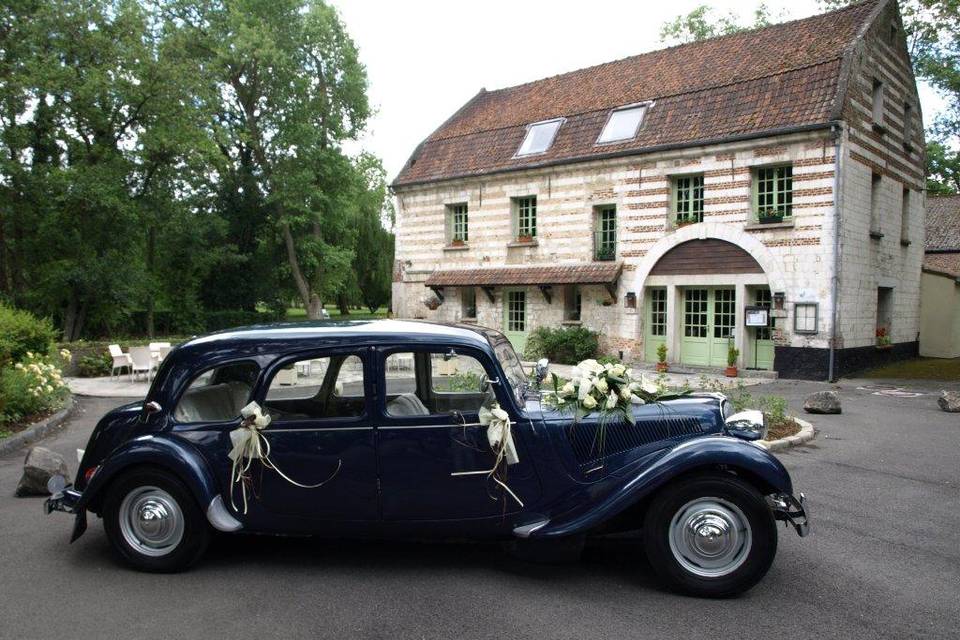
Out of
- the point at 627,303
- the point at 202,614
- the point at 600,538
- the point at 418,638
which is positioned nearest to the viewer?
the point at 418,638

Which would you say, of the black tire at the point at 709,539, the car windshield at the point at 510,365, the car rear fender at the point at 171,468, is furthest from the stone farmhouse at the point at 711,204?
the car rear fender at the point at 171,468

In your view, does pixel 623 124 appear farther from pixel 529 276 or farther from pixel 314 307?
pixel 314 307

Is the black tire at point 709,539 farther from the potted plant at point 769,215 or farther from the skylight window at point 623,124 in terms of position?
the skylight window at point 623,124

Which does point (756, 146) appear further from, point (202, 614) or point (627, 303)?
→ point (202, 614)

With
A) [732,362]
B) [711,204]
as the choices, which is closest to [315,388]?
[732,362]

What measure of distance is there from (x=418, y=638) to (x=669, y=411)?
214cm

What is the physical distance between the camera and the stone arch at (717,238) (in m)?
17.4

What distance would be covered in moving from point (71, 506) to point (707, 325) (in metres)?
17.0

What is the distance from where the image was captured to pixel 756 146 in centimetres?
1767

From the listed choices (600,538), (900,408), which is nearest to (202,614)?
(600,538)

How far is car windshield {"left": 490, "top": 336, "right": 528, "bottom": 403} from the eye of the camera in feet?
15.5

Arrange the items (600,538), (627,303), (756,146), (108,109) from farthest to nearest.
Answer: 1. (108,109)
2. (627,303)
3. (756,146)
4. (600,538)

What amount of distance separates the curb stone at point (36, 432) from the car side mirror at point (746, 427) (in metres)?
8.76

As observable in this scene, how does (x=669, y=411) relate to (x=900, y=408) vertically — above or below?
above
